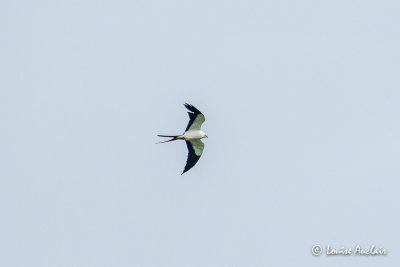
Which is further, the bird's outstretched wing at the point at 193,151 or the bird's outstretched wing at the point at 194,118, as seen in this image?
the bird's outstretched wing at the point at 193,151

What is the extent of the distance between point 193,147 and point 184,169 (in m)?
1.28

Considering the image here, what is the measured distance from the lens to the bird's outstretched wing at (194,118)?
3947cm

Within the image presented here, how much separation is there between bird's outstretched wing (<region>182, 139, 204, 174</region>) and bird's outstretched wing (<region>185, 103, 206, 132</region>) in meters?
0.95

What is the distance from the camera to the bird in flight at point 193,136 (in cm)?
3978

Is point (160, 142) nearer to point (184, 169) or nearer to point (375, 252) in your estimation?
point (184, 169)

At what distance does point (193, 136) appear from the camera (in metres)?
40.8

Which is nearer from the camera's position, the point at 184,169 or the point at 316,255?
the point at 316,255

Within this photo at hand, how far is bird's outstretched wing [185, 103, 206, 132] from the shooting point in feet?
129

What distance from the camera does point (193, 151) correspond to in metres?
41.5

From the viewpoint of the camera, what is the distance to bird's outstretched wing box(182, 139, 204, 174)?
4131 cm

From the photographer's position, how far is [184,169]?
135ft

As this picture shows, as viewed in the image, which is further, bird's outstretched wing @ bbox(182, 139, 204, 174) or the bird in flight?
bird's outstretched wing @ bbox(182, 139, 204, 174)

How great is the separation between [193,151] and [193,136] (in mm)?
1073

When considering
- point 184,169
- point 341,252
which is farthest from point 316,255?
point 184,169
